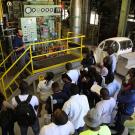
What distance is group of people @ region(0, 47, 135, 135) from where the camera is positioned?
105 inches

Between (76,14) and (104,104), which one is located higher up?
(76,14)

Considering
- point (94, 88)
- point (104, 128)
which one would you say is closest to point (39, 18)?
point (94, 88)

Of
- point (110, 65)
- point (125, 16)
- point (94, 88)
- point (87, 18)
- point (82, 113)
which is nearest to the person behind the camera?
point (82, 113)

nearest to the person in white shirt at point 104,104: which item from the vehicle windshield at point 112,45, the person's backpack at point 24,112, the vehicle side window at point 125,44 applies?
the person's backpack at point 24,112

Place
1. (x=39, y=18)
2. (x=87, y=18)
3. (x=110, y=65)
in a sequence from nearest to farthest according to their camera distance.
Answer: (x=110, y=65) → (x=39, y=18) → (x=87, y=18)

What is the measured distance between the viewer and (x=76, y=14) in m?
10.6

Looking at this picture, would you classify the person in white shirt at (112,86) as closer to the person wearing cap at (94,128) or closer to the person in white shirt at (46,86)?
the person in white shirt at (46,86)

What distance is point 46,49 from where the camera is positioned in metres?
8.42

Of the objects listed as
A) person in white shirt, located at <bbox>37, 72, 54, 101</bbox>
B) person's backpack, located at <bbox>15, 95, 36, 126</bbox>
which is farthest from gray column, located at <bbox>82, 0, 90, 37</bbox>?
person's backpack, located at <bbox>15, 95, 36, 126</bbox>

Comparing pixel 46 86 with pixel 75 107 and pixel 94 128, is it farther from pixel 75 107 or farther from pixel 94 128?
pixel 94 128

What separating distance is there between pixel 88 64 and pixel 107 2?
7.45 meters

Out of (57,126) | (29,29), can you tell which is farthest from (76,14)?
(57,126)

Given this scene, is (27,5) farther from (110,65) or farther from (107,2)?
(107,2)

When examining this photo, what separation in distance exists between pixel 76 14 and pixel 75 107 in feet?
26.2
